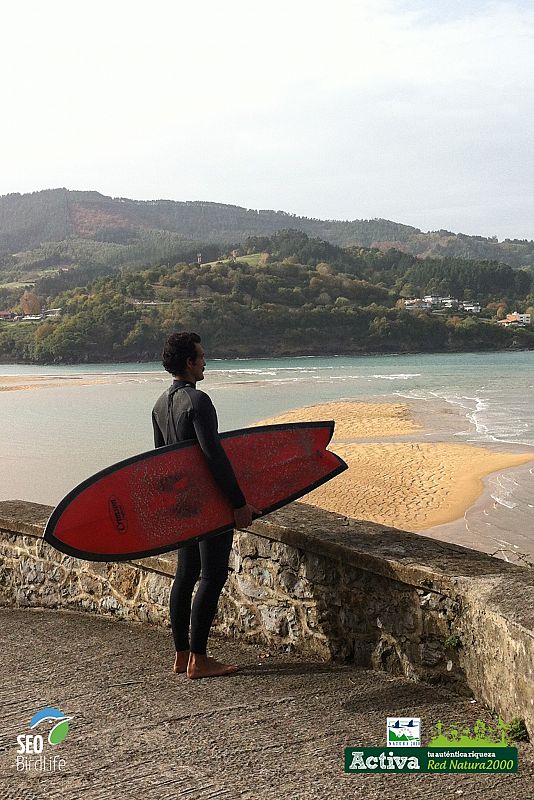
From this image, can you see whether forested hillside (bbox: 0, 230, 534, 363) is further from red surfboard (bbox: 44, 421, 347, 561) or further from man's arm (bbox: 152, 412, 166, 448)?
red surfboard (bbox: 44, 421, 347, 561)

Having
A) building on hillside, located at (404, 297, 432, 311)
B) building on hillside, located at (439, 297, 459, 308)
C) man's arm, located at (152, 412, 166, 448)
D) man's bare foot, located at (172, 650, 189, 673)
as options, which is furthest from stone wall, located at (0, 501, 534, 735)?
building on hillside, located at (439, 297, 459, 308)

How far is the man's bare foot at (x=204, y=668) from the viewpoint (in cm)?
315

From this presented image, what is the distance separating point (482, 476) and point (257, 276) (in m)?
94.9

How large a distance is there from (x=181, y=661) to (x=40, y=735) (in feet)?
2.29

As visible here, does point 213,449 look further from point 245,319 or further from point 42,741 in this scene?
point 245,319

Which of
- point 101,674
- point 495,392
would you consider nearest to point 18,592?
point 101,674

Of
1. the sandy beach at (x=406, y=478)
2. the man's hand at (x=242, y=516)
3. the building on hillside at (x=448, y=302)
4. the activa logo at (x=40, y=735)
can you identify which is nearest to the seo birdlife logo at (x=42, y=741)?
the activa logo at (x=40, y=735)

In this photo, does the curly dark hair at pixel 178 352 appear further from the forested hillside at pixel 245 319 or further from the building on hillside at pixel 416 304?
the building on hillside at pixel 416 304

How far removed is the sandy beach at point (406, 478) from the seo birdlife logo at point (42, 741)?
956 cm

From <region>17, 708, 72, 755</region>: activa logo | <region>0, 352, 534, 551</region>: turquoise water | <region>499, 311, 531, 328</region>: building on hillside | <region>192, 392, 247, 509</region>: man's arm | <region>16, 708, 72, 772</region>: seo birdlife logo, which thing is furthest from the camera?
<region>499, 311, 531, 328</region>: building on hillside

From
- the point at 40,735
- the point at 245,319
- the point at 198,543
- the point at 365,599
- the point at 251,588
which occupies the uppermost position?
the point at 245,319

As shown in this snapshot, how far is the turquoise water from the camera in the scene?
17.5m

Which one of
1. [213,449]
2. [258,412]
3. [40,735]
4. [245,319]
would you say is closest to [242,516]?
[213,449]

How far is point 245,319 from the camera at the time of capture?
9631 cm
